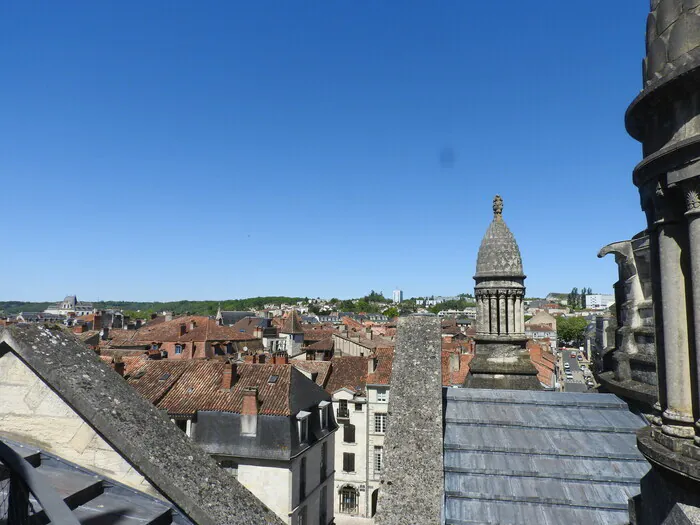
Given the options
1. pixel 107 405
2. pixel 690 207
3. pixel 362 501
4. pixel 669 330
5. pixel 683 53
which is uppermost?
pixel 683 53

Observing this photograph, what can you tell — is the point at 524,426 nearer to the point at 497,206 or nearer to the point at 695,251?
the point at 695,251

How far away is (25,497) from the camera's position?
2.31 meters

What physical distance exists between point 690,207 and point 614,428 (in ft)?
14.7

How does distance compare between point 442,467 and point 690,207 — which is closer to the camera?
point 690,207

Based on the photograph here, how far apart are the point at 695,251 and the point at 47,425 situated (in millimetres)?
4540

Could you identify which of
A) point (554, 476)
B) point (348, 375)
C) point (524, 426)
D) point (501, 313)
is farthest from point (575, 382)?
point (554, 476)

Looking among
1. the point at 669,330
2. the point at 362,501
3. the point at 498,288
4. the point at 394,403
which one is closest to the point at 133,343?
the point at 362,501

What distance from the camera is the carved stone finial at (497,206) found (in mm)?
18234

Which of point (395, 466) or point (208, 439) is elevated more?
point (395, 466)

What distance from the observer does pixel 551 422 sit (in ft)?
23.1

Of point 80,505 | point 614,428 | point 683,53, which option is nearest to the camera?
point 80,505

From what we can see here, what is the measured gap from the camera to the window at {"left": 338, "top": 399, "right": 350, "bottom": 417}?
3291cm

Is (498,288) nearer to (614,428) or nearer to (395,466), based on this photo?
(614,428)

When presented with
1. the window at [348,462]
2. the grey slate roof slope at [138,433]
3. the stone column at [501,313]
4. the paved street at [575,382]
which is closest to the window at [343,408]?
the window at [348,462]
